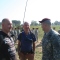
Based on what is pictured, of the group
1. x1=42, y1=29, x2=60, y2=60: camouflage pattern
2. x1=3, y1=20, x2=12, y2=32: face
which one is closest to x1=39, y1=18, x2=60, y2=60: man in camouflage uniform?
x1=42, y1=29, x2=60, y2=60: camouflage pattern

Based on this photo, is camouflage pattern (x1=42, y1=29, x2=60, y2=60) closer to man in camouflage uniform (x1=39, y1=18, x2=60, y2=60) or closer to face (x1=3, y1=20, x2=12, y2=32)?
man in camouflage uniform (x1=39, y1=18, x2=60, y2=60)

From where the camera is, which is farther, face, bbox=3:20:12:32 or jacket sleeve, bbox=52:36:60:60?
face, bbox=3:20:12:32

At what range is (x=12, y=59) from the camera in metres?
5.01

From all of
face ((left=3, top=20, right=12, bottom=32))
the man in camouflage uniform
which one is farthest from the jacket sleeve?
face ((left=3, top=20, right=12, bottom=32))

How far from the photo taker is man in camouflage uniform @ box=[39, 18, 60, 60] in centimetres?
473

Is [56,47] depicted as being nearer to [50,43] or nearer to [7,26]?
[50,43]

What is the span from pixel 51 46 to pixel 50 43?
2.7 inches

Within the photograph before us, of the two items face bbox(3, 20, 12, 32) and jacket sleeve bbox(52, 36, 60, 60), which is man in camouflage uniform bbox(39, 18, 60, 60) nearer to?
jacket sleeve bbox(52, 36, 60, 60)

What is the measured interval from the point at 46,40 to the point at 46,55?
0.34 metres

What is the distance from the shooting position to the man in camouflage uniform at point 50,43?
473cm

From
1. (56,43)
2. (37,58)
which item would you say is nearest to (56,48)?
(56,43)

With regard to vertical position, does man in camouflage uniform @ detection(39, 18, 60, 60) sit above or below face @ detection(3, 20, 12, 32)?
below

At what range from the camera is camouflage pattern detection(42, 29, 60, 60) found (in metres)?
4.72

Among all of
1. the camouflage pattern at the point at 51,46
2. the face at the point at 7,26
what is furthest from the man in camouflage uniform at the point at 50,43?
the face at the point at 7,26
